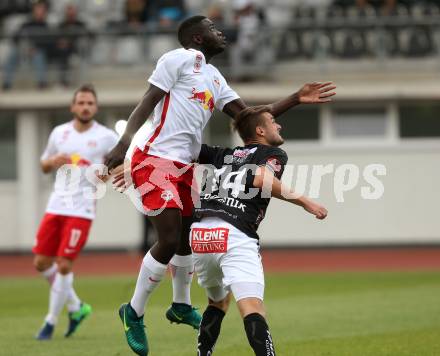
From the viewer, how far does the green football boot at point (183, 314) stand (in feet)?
27.4

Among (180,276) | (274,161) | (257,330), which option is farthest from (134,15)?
(257,330)

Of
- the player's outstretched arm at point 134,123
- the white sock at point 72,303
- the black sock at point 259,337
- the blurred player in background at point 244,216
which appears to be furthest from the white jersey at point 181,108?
the white sock at point 72,303

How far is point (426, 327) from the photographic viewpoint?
10891 millimetres

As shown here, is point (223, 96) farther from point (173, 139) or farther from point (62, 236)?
point (62, 236)

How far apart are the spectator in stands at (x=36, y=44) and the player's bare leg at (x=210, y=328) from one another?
16.3 m

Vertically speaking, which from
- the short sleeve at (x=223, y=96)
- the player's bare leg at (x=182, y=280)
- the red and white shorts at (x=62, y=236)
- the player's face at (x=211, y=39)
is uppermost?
the player's face at (x=211, y=39)

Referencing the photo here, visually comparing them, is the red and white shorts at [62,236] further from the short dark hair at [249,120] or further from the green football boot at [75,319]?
the short dark hair at [249,120]

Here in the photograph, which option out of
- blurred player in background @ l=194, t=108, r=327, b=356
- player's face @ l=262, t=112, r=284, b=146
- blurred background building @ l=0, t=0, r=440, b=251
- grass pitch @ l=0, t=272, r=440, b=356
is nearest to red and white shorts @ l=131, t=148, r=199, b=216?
blurred player in background @ l=194, t=108, r=327, b=356

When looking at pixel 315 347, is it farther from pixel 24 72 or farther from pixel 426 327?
pixel 24 72

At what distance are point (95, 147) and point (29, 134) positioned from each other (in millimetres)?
14191

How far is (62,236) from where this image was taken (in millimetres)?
11250

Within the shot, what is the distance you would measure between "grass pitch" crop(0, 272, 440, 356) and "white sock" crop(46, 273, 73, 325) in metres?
0.33

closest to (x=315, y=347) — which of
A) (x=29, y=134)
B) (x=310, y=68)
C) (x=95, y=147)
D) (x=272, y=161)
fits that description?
(x=272, y=161)

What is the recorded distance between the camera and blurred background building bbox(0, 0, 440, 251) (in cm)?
2327
